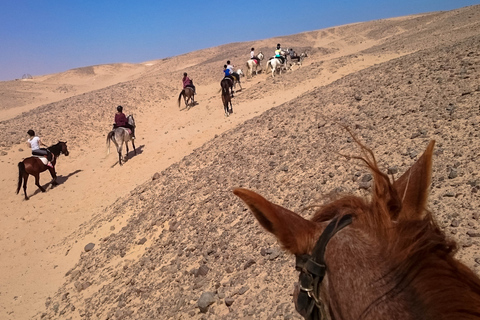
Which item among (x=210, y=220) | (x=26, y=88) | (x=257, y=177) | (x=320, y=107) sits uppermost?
(x=26, y=88)

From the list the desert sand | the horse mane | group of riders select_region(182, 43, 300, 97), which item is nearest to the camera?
the horse mane

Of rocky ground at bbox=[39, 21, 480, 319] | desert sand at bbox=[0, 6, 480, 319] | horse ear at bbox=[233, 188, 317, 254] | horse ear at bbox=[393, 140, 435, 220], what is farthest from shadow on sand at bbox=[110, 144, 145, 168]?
horse ear at bbox=[393, 140, 435, 220]

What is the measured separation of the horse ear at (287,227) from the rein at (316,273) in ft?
0.19

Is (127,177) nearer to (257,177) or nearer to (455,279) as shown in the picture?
(257,177)

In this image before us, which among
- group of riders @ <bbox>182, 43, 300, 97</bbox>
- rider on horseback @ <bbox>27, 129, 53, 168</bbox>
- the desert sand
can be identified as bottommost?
the desert sand

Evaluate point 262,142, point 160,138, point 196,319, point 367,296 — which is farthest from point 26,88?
point 367,296

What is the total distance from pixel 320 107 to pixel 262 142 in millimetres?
1751

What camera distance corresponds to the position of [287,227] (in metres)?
1.42

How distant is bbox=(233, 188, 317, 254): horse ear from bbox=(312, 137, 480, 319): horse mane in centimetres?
21

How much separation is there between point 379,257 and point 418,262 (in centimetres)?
14

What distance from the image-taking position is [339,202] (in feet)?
4.88

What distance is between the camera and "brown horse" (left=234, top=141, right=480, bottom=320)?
107 cm

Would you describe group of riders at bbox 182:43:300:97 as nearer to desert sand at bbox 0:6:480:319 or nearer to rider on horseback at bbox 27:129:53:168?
desert sand at bbox 0:6:480:319

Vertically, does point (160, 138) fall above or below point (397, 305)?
below
